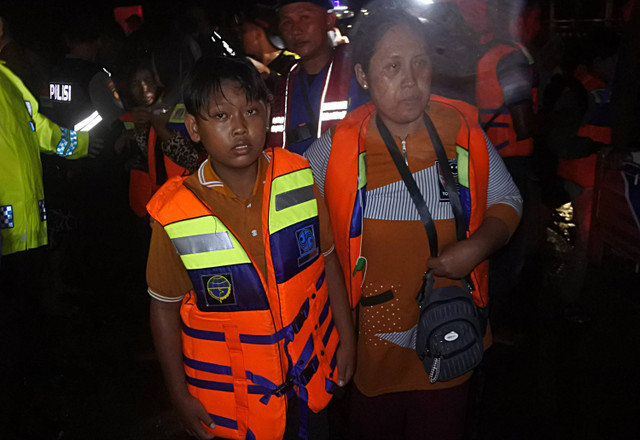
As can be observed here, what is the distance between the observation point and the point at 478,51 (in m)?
4.16

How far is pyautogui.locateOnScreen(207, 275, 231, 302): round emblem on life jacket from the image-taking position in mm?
1927

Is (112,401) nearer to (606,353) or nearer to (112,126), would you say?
(112,126)

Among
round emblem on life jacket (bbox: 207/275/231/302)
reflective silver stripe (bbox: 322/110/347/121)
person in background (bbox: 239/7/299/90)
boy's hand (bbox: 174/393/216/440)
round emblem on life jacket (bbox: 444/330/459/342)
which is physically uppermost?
person in background (bbox: 239/7/299/90)

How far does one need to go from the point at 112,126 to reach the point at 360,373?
4145mm

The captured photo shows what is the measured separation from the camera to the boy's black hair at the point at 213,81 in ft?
6.53

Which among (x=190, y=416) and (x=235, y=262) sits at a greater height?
(x=235, y=262)

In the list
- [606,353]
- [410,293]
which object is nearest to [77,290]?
[410,293]

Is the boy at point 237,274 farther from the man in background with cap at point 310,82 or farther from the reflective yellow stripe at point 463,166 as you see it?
the man in background with cap at point 310,82

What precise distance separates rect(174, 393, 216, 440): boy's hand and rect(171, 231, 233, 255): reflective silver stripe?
606 millimetres

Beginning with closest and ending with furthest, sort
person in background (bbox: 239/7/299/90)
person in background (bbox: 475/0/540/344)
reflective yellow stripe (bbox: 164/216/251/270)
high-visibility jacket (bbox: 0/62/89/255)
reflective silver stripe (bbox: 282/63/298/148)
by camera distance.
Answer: reflective yellow stripe (bbox: 164/216/251/270)
high-visibility jacket (bbox: 0/62/89/255)
reflective silver stripe (bbox: 282/63/298/148)
person in background (bbox: 475/0/540/344)
person in background (bbox: 239/7/299/90)

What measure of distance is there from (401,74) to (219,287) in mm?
1111

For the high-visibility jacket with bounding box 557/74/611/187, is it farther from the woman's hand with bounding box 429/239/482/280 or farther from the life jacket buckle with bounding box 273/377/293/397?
the life jacket buckle with bounding box 273/377/293/397

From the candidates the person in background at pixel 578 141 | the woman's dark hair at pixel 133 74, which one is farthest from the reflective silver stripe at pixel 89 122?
the person in background at pixel 578 141

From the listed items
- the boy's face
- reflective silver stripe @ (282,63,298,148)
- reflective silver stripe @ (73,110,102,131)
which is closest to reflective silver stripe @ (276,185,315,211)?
the boy's face
